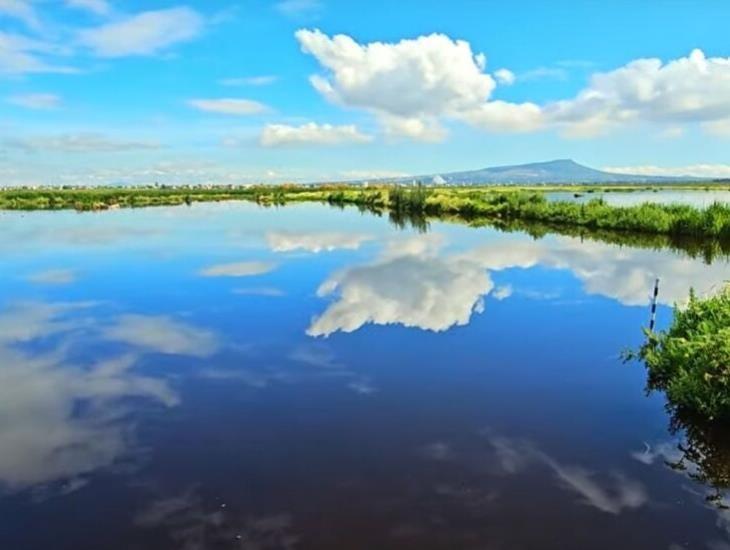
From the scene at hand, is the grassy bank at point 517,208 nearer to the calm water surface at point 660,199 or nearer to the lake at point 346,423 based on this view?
the calm water surface at point 660,199

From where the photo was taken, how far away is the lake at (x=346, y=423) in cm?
557

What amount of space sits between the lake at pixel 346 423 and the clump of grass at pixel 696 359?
302mm

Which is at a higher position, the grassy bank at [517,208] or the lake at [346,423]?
the grassy bank at [517,208]

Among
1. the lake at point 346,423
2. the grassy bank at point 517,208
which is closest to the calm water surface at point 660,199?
the grassy bank at point 517,208

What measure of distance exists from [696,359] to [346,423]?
4.45 metres

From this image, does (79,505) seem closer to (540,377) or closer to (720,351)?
(540,377)

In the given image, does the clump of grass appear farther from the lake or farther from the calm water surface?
the calm water surface

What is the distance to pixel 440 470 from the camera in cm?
654

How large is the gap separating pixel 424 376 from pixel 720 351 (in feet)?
12.9

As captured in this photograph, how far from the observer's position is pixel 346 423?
305 inches

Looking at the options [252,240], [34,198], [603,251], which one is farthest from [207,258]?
[34,198]

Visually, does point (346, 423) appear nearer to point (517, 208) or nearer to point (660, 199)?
point (517, 208)

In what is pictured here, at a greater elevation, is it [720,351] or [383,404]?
[720,351]

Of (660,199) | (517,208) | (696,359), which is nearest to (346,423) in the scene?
(696,359)
